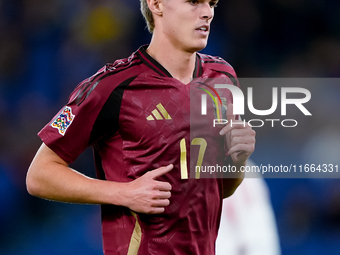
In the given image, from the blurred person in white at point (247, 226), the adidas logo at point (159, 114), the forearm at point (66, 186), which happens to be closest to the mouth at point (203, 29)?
the adidas logo at point (159, 114)

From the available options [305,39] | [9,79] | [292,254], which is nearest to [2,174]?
[9,79]

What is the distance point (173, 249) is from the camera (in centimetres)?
177

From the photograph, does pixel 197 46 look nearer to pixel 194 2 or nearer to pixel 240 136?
pixel 194 2

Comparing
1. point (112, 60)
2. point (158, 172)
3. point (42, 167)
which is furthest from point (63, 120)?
point (112, 60)

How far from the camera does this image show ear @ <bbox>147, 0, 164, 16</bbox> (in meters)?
1.88

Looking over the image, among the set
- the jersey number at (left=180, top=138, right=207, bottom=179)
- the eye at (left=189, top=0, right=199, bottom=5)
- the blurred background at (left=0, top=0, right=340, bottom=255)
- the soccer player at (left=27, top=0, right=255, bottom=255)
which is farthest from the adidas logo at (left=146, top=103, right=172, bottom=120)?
the blurred background at (left=0, top=0, right=340, bottom=255)

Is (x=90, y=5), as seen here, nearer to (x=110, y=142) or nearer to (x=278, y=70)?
(x=278, y=70)

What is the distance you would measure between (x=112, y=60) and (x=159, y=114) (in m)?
2.21

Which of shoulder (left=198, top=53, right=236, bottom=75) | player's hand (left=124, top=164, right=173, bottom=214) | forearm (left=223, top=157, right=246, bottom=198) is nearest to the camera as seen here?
player's hand (left=124, top=164, right=173, bottom=214)

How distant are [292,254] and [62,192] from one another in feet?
7.85

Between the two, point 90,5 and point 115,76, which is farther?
point 90,5

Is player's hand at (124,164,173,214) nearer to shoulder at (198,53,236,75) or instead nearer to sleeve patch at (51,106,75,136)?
sleeve patch at (51,106,75,136)

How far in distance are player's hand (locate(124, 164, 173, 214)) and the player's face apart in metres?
0.53

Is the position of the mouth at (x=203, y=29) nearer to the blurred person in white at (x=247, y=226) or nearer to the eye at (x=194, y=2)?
the eye at (x=194, y=2)
